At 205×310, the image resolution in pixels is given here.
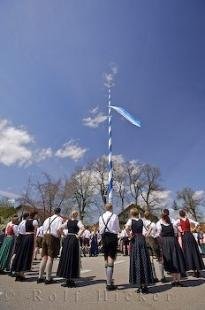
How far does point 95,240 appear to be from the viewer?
71.6ft

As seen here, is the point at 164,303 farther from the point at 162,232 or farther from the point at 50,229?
the point at 50,229

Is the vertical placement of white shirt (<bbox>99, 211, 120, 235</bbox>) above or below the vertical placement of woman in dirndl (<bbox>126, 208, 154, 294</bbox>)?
above

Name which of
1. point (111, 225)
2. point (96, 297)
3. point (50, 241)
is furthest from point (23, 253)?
point (96, 297)

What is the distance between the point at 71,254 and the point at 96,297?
5.05 ft

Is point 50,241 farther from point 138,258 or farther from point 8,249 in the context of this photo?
point 8,249

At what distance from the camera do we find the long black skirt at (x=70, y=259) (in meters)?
7.48

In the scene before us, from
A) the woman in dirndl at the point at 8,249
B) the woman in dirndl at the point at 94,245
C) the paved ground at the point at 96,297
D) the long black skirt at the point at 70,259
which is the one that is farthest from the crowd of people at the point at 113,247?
the woman in dirndl at the point at 94,245

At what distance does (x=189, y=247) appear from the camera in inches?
337

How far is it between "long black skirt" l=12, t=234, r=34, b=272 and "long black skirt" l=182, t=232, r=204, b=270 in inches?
158

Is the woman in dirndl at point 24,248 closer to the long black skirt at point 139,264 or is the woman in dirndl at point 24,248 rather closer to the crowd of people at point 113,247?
the crowd of people at point 113,247

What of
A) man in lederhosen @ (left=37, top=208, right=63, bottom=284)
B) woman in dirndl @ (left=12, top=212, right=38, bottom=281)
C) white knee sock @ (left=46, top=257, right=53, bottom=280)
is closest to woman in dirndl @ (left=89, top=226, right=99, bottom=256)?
woman in dirndl @ (left=12, top=212, right=38, bottom=281)

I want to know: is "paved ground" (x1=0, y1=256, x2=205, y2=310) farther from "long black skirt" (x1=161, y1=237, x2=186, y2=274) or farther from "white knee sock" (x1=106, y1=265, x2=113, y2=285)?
"long black skirt" (x1=161, y1=237, x2=186, y2=274)

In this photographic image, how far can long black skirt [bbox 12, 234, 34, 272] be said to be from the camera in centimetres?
850

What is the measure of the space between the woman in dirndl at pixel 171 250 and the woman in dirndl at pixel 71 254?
77.0 inches
